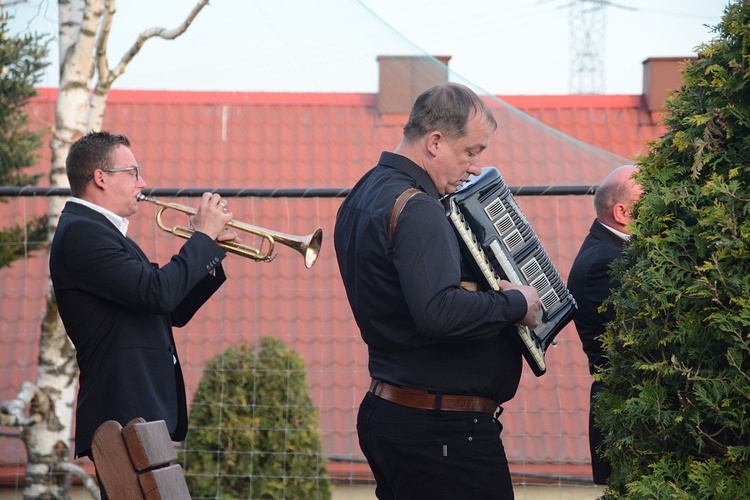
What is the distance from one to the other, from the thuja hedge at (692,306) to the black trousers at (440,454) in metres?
0.56

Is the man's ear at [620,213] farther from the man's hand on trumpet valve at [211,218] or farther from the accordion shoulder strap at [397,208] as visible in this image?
the man's hand on trumpet valve at [211,218]

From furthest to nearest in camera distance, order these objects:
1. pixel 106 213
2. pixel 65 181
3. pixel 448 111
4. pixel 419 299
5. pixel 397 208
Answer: pixel 65 181, pixel 106 213, pixel 448 111, pixel 397 208, pixel 419 299

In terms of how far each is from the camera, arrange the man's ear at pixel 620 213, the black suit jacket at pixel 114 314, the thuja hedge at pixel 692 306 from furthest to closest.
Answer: the man's ear at pixel 620 213, the black suit jacket at pixel 114 314, the thuja hedge at pixel 692 306

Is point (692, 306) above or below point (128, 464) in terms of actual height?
above

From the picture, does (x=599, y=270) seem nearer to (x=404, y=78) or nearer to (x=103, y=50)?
(x=404, y=78)

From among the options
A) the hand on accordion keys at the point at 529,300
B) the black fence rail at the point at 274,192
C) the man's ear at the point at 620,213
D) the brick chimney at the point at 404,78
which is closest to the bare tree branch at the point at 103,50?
the black fence rail at the point at 274,192

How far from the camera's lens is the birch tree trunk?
16.9 ft

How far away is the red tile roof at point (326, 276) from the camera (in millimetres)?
5656

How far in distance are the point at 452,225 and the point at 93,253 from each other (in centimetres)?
129

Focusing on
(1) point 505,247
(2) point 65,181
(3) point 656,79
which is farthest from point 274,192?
(3) point 656,79

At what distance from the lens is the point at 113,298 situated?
333 centimetres

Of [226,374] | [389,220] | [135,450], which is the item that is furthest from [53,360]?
[135,450]

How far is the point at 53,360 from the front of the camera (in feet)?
17.2

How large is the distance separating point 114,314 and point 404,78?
3.26 meters
